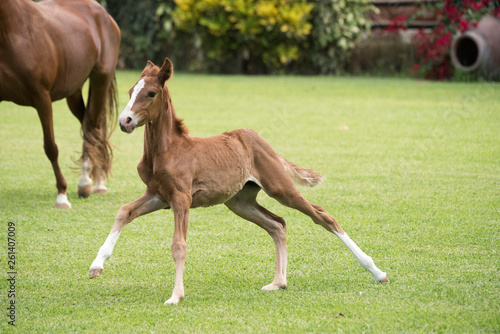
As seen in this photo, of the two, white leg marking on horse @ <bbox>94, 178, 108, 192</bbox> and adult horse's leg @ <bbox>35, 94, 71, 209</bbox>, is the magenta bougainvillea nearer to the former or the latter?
white leg marking on horse @ <bbox>94, 178, 108, 192</bbox>

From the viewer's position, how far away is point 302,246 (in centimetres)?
505

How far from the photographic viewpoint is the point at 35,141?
9570 mm

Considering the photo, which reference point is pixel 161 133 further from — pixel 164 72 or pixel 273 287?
pixel 273 287

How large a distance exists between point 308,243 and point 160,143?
157cm

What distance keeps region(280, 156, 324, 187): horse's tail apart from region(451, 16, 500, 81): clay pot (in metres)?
11.2

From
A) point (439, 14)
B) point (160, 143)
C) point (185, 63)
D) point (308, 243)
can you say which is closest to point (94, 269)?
point (160, 143)

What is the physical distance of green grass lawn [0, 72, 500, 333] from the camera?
146 inches

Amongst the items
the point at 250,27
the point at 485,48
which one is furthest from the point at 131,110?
the point at 250,27

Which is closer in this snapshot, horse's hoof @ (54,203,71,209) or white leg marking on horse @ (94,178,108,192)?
horse's hoof @ (54,203,71,209)

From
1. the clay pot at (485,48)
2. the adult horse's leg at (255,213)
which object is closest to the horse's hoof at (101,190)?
the adult horse's leg at (255,213)

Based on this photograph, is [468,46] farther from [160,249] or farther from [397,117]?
[160,249]

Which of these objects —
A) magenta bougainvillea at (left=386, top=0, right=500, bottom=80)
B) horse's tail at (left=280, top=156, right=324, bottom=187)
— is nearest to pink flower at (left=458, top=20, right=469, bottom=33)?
magenta bougainvillea at (left=386, top=0, right=500, bottom=80)

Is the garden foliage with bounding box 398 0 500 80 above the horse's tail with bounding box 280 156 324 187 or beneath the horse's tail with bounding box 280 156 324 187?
beneath

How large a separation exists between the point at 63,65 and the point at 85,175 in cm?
107
